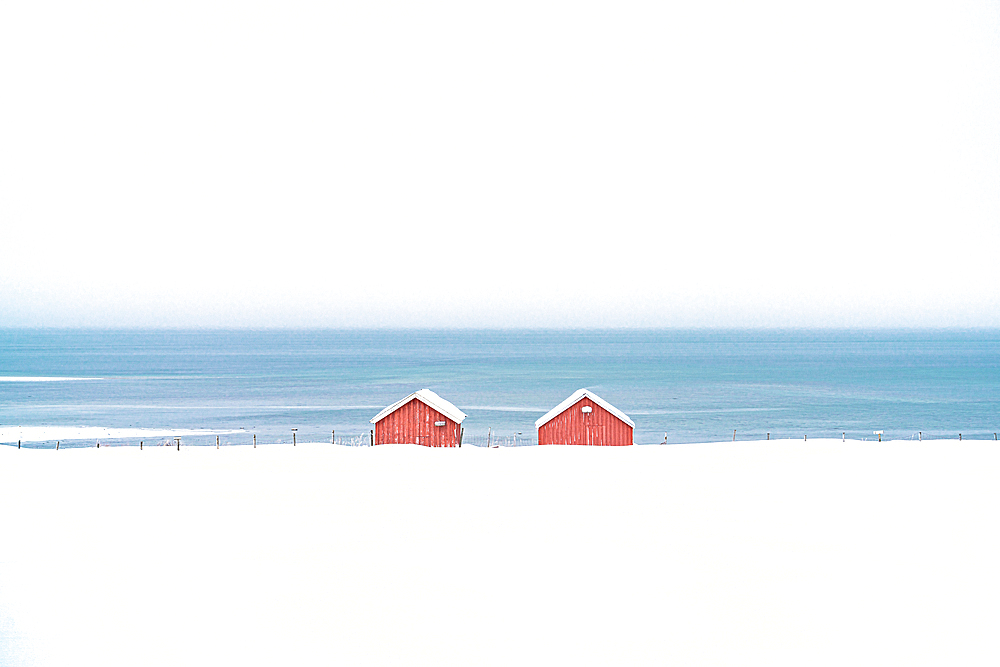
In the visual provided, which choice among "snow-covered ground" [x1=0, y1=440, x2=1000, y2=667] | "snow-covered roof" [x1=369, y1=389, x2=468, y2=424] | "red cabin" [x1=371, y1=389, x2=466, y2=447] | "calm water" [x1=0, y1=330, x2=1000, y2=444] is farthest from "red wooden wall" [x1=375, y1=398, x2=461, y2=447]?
"calm water" [x1=0, y1=330, x2=1000, y2=444]

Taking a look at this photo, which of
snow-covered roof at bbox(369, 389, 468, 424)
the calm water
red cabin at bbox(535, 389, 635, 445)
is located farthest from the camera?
the calm water

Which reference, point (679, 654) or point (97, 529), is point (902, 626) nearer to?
point (679, 654)

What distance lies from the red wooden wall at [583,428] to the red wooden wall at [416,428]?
14.9 feet

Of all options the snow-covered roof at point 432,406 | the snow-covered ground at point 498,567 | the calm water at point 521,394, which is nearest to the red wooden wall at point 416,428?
the snow-covered roof at point 432,406

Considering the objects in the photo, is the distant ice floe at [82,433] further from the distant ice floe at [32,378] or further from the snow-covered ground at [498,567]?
the distant ice floe at [32,378]

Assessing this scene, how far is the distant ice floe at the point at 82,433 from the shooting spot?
190ft

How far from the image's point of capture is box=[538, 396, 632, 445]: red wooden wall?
125ft

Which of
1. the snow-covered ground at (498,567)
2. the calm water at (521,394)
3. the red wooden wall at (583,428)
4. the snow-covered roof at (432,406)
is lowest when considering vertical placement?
the snow-covered ground at (498,567)

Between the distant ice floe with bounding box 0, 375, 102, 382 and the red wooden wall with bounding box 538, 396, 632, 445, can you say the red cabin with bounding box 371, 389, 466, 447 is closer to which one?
the red wooden wall with bounding box 538, 396, 632, 445

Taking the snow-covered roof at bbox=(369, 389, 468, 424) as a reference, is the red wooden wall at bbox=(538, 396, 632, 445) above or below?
below

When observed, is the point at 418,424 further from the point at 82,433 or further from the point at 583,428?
the point at 82,433

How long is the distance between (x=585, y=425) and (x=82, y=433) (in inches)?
1644

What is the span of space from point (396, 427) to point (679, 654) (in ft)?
89.5

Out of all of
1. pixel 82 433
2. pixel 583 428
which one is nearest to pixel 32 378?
pixel 82 433
